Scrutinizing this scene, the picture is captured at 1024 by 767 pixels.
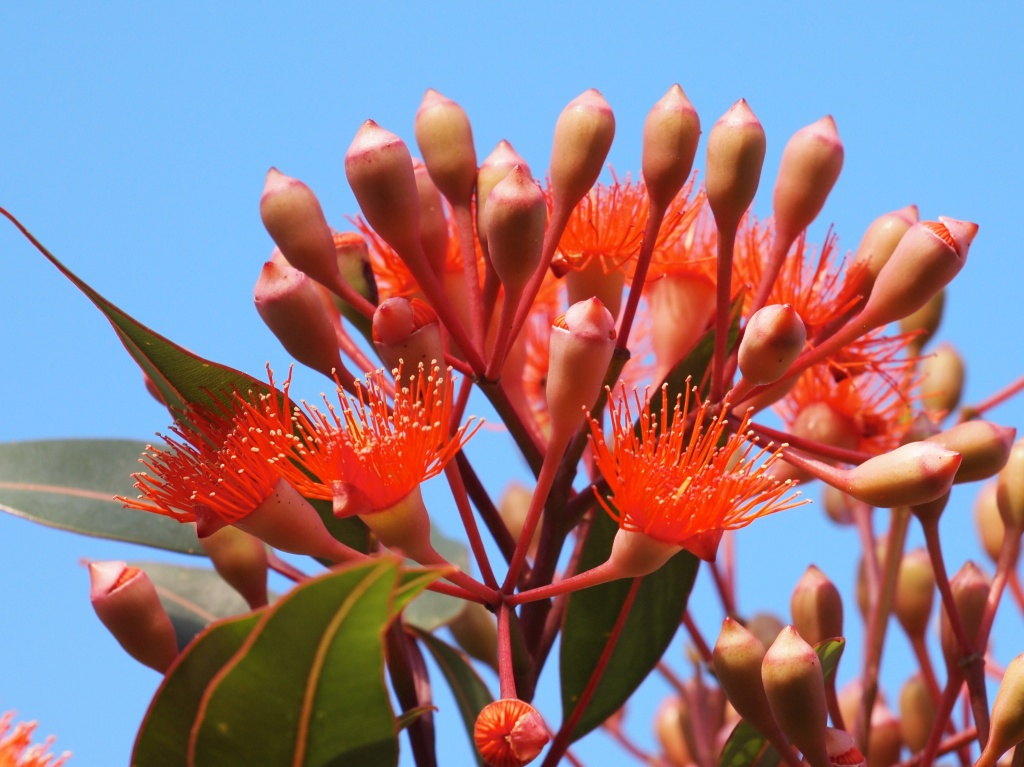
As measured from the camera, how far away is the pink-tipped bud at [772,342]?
113 cm

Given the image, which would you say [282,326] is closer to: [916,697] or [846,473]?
[846,473]

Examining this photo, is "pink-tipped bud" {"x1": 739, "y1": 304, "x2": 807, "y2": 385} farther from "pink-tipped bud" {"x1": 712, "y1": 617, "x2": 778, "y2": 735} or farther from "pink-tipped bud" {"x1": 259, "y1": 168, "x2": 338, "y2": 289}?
"pink-tipped bud" {"x1": 259, "y1": 168, "x2": 338, "y2": 289}

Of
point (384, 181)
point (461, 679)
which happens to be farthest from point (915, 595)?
point (384, 181)

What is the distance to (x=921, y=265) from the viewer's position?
48.5 inches

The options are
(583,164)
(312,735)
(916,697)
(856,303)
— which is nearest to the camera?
(312,735)

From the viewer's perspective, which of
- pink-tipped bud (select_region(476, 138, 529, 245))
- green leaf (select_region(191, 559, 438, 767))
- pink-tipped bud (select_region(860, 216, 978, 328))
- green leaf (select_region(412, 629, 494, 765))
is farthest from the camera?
green leaf (select_region(412, 629, 494, 765))

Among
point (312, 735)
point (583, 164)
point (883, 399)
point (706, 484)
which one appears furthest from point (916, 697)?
point (312, 735)

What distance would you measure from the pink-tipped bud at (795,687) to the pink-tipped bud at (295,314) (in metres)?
0.48

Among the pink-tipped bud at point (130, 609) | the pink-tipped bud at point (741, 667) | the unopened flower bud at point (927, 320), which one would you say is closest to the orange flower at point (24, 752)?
the pink-tipped bud at point (130, 609)

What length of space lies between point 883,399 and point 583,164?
61 cm

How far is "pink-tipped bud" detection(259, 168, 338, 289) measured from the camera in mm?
1258

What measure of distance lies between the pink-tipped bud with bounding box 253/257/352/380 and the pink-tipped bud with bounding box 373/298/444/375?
55 millimetres

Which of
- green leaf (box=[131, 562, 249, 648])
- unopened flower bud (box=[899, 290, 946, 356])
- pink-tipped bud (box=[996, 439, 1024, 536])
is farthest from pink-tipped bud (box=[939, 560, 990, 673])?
green leaf (box=[131, 562, 249, 648])

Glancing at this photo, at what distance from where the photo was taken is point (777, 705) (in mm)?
1134
